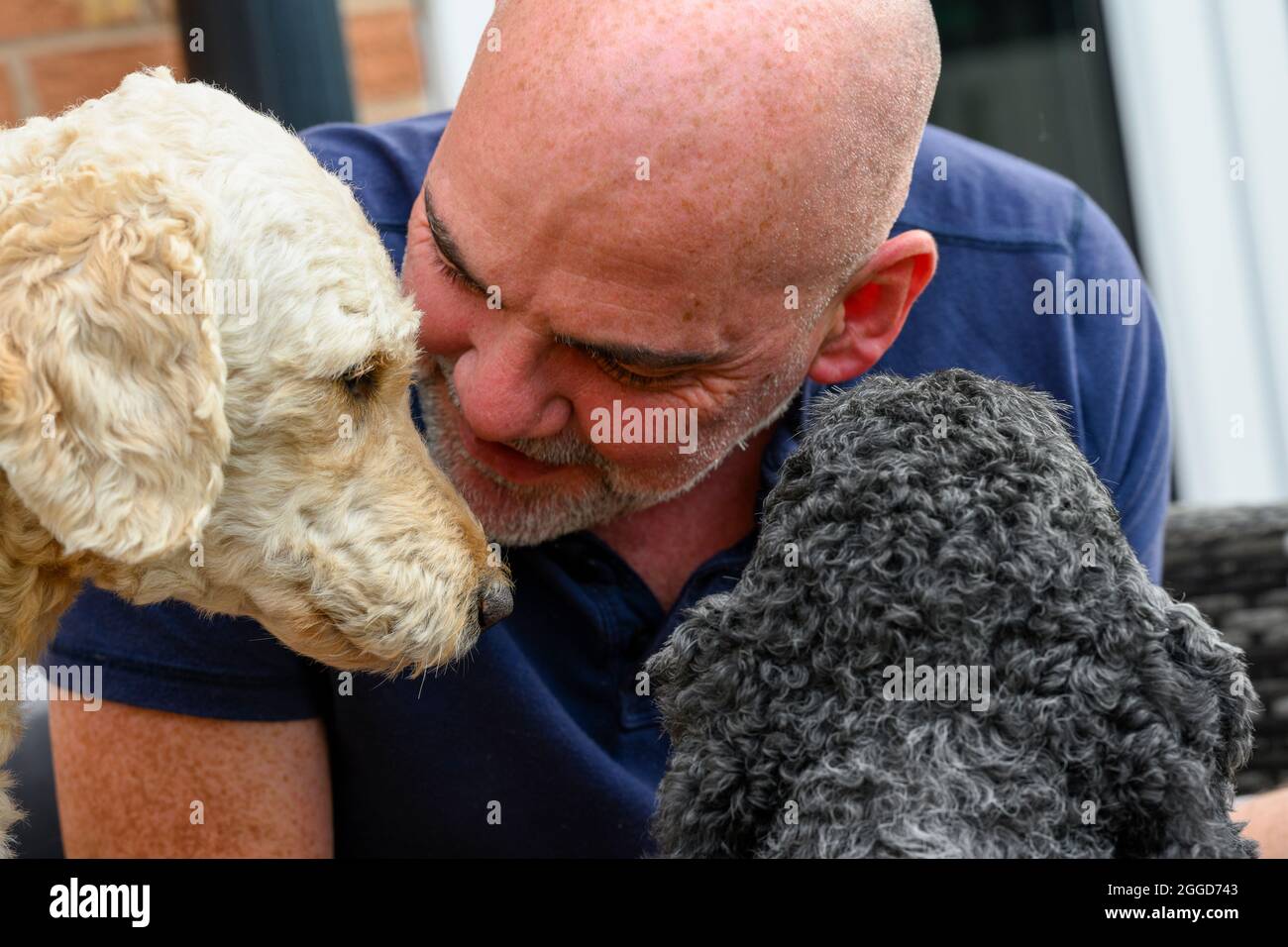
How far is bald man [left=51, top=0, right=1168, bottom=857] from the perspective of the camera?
1.54m

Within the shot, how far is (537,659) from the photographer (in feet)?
6.21

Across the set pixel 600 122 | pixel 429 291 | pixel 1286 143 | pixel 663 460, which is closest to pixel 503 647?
pixel 663 460

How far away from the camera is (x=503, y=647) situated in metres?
1.84

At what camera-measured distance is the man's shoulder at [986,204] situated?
212 centimetres

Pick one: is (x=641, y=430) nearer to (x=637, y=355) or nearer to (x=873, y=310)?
(x=637, y=355)

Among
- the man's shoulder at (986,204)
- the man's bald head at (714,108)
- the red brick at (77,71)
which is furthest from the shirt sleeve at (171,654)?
the red brick at (77,71)

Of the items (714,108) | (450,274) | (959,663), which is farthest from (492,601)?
(959,663)

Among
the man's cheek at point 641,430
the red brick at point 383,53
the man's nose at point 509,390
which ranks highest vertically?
the red brick at point 383,53

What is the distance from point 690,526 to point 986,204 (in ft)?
2.45

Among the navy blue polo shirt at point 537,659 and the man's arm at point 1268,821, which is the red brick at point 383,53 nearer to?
the navy blue polo shirt at point 537,659

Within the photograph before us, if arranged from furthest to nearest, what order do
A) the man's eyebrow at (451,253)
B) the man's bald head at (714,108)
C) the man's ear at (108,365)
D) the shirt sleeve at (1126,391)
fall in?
the shirt sleeve at (1126,391) < the man's eyebrow at (451,253) < the man's bald head at (714,108) < the man's ear at (108,365)

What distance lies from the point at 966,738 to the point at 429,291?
960 millimetres

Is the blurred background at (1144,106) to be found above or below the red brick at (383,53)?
below
